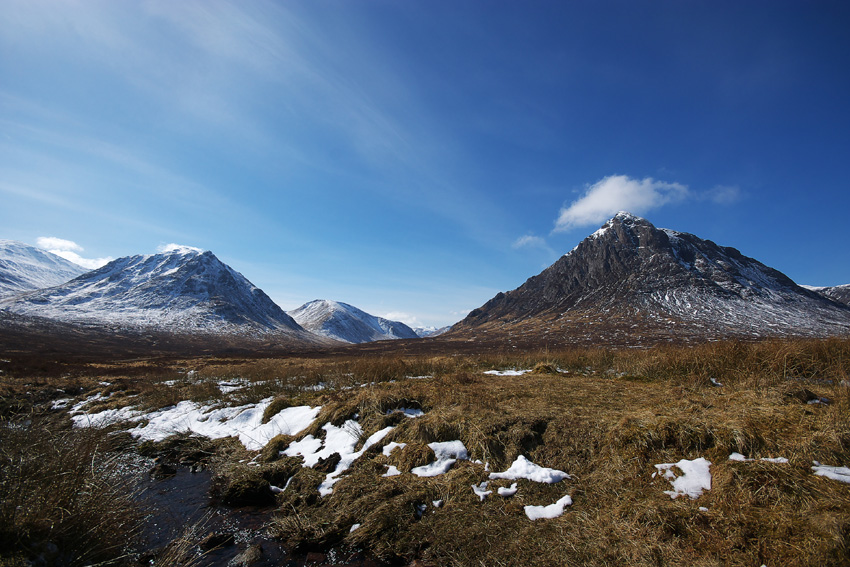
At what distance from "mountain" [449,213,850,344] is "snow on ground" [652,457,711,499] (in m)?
71.0

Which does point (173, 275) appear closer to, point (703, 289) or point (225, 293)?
point (225, 293)

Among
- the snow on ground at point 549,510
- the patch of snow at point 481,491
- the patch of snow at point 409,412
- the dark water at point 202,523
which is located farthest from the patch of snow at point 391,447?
the snow on ground at point 549,510

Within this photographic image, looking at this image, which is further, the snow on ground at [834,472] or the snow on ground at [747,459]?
the snow on ground at [747,459]

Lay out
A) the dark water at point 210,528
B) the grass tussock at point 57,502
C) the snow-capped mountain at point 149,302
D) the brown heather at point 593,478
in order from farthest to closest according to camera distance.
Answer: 1. the snow-capped mountain at point 149,302
2. the dark water at point 210,528
3. the brown heather at point 593,478
4. the grass tussock at point 57,502

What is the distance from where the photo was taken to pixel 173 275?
18575 centimetres

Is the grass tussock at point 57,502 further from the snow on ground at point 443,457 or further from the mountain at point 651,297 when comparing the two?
the mountain at point 651,297

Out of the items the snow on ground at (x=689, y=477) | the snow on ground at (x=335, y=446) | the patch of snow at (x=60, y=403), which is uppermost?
the snow on ground at (x=689, y=477)

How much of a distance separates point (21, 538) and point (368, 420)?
594cm

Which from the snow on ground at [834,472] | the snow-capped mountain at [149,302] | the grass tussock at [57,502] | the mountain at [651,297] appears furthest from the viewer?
the snow-capped mountain at [149,302]

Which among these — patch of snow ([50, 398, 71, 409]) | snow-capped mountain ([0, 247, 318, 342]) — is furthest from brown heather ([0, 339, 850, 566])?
snow-capped mountain ([0, 247, 318, 342])

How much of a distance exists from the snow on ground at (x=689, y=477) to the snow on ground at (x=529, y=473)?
1.38 meters

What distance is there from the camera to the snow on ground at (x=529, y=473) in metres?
5.38

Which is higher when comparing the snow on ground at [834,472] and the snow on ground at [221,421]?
the snow on ground at [834,472]

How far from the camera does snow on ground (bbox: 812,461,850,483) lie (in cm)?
387
